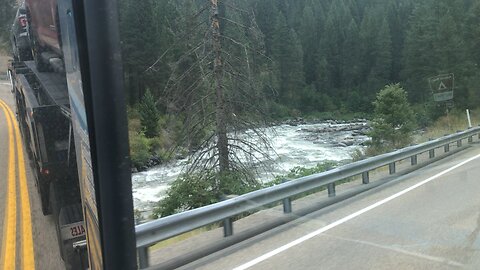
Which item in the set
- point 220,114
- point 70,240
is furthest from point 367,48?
point 70,240

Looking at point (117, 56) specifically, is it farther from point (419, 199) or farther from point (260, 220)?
point (419, 199)

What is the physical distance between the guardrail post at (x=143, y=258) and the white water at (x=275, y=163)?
48 cm

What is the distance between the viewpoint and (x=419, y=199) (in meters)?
8.26

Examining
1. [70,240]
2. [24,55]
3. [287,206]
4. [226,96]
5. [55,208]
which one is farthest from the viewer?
[226,96]

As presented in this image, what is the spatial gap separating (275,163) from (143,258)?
35.4ft

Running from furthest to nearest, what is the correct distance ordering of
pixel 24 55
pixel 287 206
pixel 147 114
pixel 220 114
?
pixel 220 114 < pixel 24 55 < pixel 287 206 < pixel 147 114

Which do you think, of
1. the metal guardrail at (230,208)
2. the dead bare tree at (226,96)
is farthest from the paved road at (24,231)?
the dead bare tree at (226,96)

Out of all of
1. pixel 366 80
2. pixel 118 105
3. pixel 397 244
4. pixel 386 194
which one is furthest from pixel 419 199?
pixel 366 80

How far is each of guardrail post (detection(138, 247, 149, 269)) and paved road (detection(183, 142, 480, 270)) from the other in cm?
48

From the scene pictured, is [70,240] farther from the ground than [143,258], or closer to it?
farther from the ground

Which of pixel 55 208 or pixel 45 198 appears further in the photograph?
Result: pixel 45 198

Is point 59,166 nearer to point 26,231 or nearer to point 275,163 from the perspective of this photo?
point 26,231

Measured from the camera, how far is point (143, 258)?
5.09m

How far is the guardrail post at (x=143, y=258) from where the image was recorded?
492 cm
